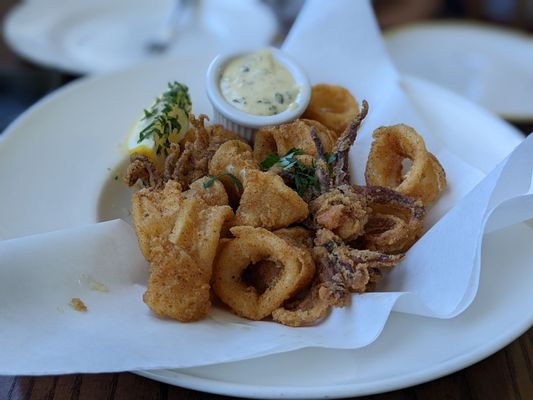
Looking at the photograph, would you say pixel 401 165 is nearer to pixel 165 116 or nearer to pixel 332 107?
pixel 332 107

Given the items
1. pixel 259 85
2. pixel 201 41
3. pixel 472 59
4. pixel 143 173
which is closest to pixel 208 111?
pixel 259 85

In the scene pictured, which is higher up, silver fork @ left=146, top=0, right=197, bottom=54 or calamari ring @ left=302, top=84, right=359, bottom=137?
calamari ring @ left=302, top=84, right=359, bottom=137

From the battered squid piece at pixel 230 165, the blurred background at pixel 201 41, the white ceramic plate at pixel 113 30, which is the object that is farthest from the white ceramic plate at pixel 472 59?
the battered squid piece at pixel 230 165

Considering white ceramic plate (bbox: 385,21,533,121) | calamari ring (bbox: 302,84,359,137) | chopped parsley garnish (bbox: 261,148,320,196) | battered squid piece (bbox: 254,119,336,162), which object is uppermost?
chopped parsley garnish (bbox: 261,148,320,196)

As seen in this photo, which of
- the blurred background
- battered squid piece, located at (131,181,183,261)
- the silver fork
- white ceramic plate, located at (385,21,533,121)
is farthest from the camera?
the silver fork

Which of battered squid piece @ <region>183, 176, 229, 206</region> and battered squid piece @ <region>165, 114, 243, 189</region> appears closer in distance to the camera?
battered squid piece @ <region>183, 176, 229, 206</region>

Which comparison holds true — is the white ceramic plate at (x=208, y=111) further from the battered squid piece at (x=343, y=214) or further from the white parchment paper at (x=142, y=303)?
the battered squid piece at (x=343, y=214)

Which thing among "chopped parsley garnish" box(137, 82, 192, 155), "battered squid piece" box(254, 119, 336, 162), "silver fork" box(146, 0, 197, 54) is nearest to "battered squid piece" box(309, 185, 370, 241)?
"battered squid piece" box(254, 119, 336, 162)

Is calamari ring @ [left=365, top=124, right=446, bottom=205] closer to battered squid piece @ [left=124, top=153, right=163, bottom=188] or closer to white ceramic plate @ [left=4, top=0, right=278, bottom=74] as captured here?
battered squid piece @ [left=124, top=153, right=163, bottom=188]
